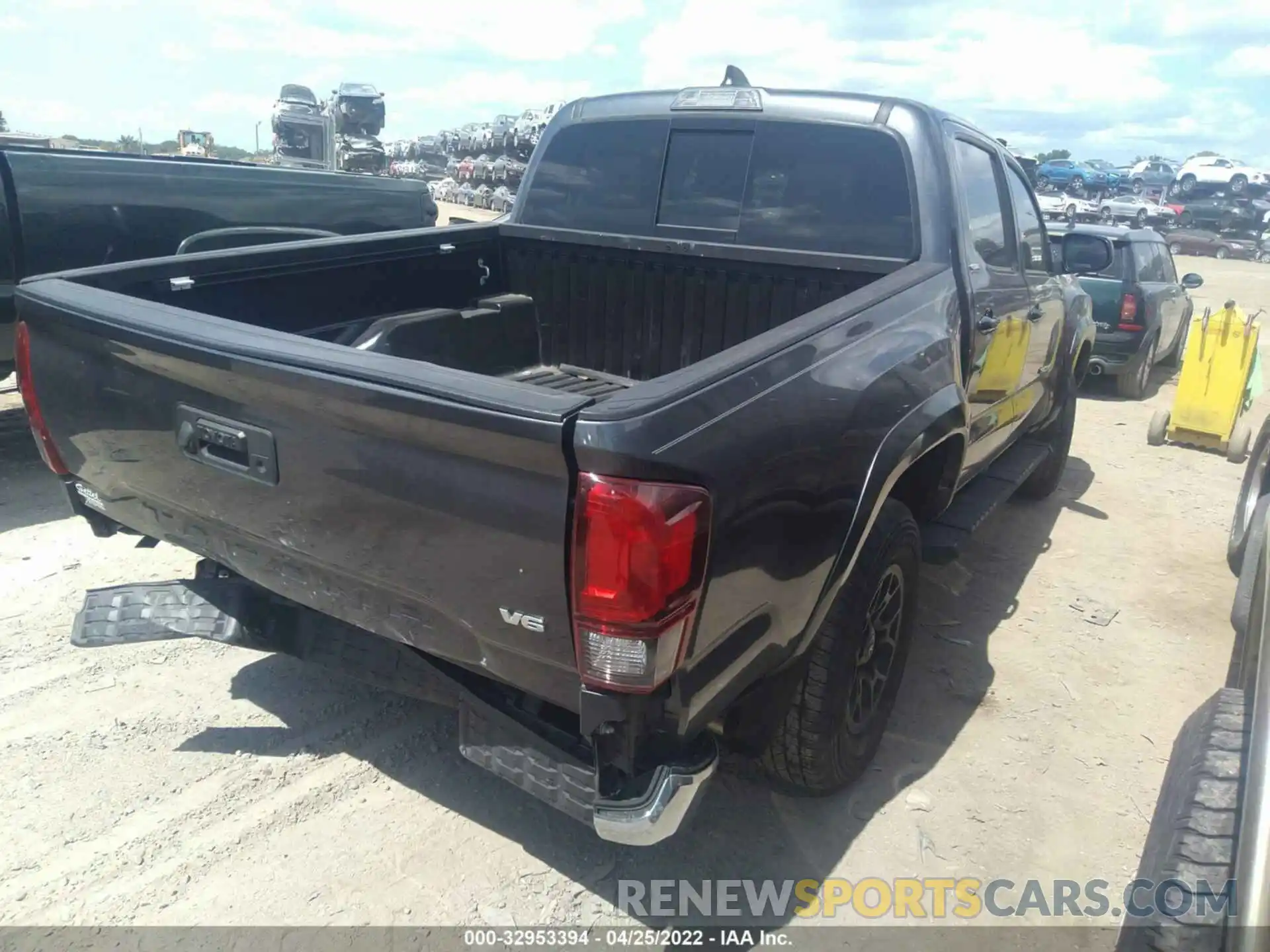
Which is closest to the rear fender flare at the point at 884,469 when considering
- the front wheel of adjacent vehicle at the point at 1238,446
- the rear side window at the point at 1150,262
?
the front wheel of adjacent vehicle at the point at 1238,446

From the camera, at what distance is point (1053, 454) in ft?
19.0

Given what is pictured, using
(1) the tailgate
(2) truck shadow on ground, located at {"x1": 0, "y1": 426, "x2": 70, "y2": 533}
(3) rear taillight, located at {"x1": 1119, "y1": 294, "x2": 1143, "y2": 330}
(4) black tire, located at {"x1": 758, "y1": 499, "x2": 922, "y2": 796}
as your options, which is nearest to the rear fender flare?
(4) black tire, located at {"x1": 758, "y1": 499, "x2": 922, "y2": 796}

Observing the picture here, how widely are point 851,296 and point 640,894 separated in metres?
1.81

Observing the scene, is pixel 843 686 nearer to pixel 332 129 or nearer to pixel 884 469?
pixel 884 469

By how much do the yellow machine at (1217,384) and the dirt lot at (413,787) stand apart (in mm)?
3683

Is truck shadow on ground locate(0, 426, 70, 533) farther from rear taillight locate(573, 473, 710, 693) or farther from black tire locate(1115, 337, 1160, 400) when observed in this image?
black tire locate(1115, 337, 1160, 400)

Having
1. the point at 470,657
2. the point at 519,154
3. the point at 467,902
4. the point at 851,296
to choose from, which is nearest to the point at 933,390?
the point at 851,296

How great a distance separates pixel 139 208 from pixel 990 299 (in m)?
4.64

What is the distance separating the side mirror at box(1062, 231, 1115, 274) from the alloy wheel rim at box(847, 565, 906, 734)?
2.50m

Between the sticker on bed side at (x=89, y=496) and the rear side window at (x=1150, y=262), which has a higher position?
the rear side window at (x=1150, y=262)

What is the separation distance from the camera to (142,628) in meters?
2.83

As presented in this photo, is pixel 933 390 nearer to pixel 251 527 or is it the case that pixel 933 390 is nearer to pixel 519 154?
pixel 251 527

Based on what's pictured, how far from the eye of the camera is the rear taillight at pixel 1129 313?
348 inches

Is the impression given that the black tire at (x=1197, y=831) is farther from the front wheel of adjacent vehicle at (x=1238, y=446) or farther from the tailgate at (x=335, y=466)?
the front wheel of adjacent vehicle at (x=1238, y=446)
